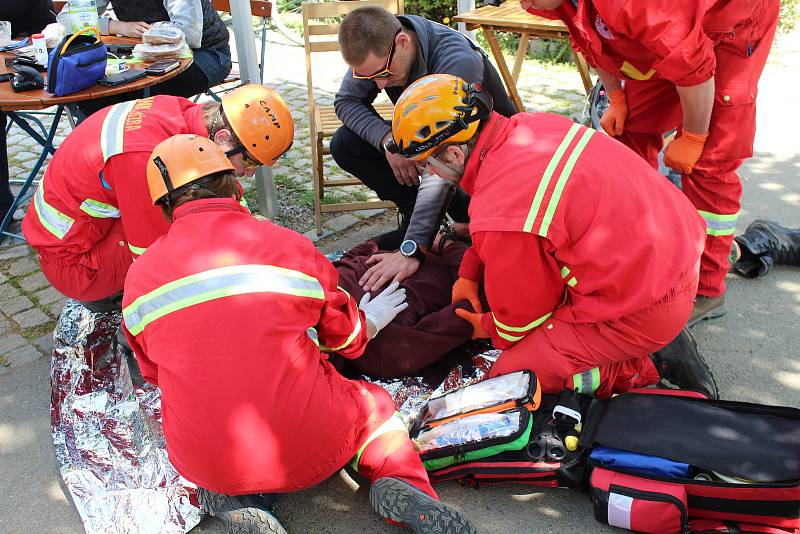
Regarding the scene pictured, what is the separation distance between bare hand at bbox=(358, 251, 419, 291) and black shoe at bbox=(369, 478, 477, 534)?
1.12 m

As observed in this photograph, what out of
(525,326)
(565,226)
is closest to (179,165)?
(565,226)

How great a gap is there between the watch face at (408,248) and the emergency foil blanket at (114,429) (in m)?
0.60

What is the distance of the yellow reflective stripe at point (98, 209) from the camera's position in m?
3.04

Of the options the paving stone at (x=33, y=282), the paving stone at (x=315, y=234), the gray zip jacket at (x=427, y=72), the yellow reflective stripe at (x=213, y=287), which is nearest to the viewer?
the yellow reflective stripe at (x=213, y=287)

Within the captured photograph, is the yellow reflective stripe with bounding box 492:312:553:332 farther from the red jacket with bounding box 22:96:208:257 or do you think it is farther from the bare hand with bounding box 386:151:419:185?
the red jacket with bounding box 22:96:208:257

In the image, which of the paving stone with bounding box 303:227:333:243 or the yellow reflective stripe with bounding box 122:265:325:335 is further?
the paving stone with bounding box 303:227:333:243

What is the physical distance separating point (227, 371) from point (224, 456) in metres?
0.30

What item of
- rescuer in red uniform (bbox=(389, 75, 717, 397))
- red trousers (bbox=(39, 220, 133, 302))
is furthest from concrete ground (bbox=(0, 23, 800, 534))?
rescuer in red uniform (bbox=(389, 75, 717, 397))

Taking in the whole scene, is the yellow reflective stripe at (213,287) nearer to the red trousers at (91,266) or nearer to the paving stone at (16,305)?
the red trousers at (91,266)

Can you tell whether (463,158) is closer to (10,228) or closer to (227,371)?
(227,371)

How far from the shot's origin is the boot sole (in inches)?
131

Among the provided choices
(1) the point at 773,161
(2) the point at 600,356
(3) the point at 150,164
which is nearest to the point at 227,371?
(3) the point at 150,164

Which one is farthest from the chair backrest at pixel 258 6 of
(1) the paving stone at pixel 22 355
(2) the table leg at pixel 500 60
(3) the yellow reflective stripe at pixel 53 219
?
(1) the paving stone at pixel 22 355

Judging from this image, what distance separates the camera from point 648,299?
2.40 meters
